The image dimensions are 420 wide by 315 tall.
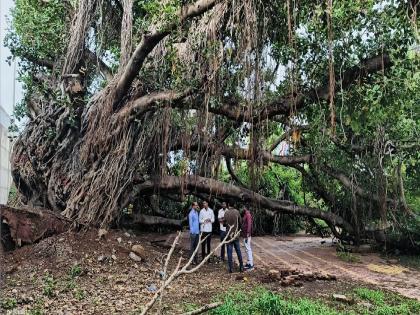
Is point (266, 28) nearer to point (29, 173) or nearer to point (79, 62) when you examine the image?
point (79, 62)

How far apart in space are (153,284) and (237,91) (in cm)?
352

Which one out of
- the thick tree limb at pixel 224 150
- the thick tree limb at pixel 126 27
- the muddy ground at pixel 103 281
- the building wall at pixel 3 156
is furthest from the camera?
the thick tree limb at pixel 224 150

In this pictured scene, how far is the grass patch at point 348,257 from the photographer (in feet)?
39.0

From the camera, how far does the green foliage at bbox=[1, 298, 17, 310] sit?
6035 millimetres

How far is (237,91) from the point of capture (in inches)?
337

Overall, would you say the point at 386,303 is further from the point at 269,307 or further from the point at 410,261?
the point at 410,261

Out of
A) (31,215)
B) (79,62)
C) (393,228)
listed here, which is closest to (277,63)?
(79,62)

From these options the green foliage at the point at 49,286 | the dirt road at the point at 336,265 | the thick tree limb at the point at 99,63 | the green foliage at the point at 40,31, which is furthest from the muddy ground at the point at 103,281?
the green foliage at the point at 40,31

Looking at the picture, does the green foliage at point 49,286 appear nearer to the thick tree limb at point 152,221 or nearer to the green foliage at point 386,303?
the green foliage at point 386,303

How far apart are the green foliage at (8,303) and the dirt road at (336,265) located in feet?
18.0

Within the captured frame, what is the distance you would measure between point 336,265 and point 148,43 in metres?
6.54

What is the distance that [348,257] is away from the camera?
1210 cm

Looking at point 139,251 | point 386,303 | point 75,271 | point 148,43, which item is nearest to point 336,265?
point 386,303

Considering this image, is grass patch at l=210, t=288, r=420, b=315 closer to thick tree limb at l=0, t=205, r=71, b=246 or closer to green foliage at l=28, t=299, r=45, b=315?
green foliage at l=28, t=299, r=45, b=315
